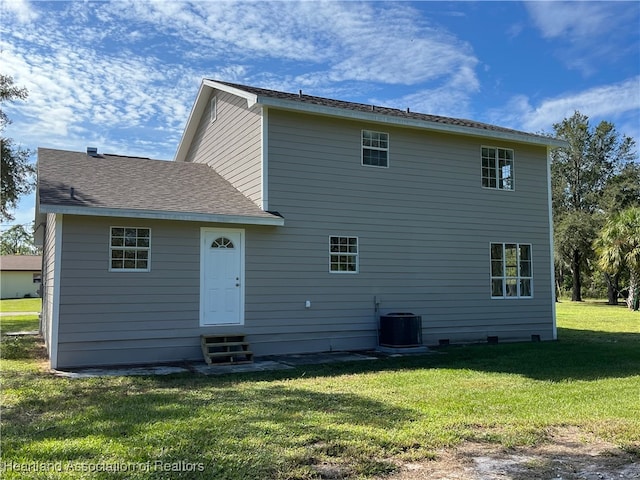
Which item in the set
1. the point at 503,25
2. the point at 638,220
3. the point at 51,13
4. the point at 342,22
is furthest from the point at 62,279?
the point at 638,220

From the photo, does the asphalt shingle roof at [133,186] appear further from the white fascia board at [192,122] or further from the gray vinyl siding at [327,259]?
the white fascia board at [192,122]

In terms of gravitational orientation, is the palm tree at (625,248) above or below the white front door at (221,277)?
above

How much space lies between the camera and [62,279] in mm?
Answer: 8938

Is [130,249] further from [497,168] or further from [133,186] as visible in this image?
[497,168]

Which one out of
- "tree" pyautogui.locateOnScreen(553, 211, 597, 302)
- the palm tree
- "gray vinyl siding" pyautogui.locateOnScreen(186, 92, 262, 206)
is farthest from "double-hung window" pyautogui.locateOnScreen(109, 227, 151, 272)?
"tree" pyautogui.locateOnScreen(553, 211, 597, 302)

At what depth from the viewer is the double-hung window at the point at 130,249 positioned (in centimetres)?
941

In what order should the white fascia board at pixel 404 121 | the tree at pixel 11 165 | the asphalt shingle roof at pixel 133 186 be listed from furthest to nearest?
the tree at pixel 11 165 < the white fascia board at pixel 404 121 < the asphalt shingle roof at pixel 133 186

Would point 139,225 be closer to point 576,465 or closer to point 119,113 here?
point 119,113

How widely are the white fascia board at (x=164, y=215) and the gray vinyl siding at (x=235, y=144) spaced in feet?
2.35

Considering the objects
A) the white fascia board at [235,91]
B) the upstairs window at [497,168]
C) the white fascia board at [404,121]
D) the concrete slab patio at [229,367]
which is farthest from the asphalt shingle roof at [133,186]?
the upstairs window at [497,168]

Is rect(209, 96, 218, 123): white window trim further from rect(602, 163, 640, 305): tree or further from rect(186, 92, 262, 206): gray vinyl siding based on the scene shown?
rect(602, 163, 640, 305): tree

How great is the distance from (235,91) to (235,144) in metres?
1.23

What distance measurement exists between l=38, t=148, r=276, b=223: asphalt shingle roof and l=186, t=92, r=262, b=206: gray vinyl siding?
0.95 feet

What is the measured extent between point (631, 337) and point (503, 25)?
8774mm
